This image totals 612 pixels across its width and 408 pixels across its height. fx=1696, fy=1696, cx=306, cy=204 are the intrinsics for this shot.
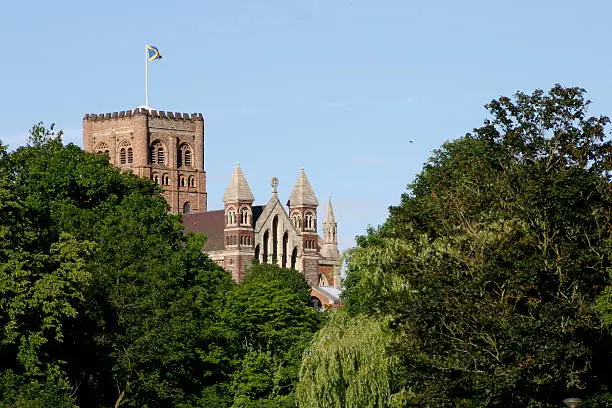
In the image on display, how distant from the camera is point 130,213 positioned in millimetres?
72375

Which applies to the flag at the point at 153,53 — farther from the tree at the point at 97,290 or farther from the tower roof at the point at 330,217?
the tree at the point at 97,290

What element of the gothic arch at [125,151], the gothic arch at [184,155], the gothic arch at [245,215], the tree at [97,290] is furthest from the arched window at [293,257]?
the tree at [97,290]

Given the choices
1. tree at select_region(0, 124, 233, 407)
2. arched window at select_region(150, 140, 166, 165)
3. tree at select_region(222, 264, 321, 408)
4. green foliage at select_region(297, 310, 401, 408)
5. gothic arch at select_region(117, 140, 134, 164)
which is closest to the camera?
green foliage at select_region(297, 310, 401, 408)

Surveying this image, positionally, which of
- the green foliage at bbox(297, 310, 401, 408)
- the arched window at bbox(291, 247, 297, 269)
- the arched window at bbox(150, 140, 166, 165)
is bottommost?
the green foliage at bbox(297, 310, 401, 408)

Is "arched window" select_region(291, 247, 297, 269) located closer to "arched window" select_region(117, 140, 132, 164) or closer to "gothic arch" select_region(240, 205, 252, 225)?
"gothic arch" select_region(240, 205, 252, 225)

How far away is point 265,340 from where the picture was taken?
73312 millimetres

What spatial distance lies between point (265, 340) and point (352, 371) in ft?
75.7

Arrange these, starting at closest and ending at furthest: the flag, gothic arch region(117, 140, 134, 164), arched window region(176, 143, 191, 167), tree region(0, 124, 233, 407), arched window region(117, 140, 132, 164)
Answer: tree region(0, 124, 233, 407) → the flag → gothic arch region(117, 140, 134, 164) → arched window region(117, 140, 132, 164) → arched window region(176, 143, 191, 167)

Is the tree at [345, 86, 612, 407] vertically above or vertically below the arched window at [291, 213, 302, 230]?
below

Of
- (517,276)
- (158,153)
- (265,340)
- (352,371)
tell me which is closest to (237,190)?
(158,153)

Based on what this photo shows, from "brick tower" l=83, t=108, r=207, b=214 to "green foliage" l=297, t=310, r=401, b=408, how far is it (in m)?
117

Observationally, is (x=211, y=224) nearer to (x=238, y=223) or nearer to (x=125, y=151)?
(x=238, y=223)

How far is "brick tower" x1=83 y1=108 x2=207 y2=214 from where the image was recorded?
168750 mm

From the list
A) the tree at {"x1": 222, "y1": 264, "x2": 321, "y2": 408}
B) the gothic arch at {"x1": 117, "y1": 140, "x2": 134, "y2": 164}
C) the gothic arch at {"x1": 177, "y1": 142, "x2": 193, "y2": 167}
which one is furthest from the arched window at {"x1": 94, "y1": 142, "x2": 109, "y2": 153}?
the tree at {"x1": 222, "y1": 264, "x2": 321, "y2": 408}
